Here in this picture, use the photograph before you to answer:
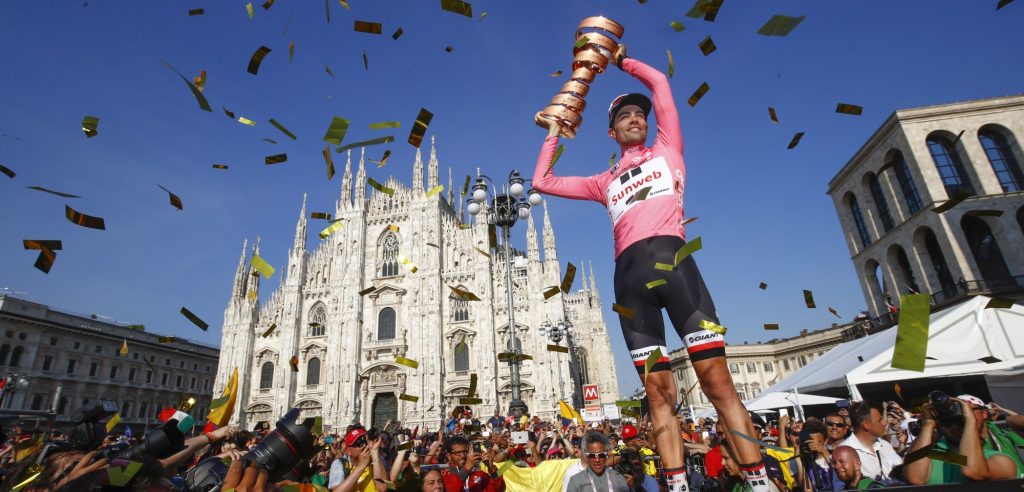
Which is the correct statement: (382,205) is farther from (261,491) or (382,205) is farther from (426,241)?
(261,491)

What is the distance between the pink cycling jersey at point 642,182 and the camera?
2.94 meters

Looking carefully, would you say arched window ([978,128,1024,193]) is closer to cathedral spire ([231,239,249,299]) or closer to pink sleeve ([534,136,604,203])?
pink sleeve ([534,136,604,203])

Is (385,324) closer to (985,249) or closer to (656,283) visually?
(656,283)

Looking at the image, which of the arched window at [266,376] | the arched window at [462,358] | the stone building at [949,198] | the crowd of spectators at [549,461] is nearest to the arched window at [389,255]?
the arched window at [462,358]

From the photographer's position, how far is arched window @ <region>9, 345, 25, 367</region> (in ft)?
110

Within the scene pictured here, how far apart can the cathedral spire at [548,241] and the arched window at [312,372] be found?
670 inches

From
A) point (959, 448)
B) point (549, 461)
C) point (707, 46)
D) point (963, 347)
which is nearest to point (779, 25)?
point (707, 46)

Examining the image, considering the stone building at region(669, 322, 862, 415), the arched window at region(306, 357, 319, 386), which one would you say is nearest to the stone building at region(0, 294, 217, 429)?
the arched window at region(306, 357, 319, 386)

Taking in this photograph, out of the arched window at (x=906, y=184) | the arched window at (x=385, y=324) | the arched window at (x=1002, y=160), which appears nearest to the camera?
the arched window at (x=1002, y=160)

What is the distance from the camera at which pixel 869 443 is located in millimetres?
4125

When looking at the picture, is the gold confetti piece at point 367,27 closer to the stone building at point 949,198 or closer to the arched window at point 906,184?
the stone building at point 949,198

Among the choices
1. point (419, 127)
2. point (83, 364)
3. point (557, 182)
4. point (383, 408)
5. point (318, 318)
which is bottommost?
point (383, 408)

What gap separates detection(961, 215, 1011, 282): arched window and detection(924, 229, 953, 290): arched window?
111 cm

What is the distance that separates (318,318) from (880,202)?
115 feet
